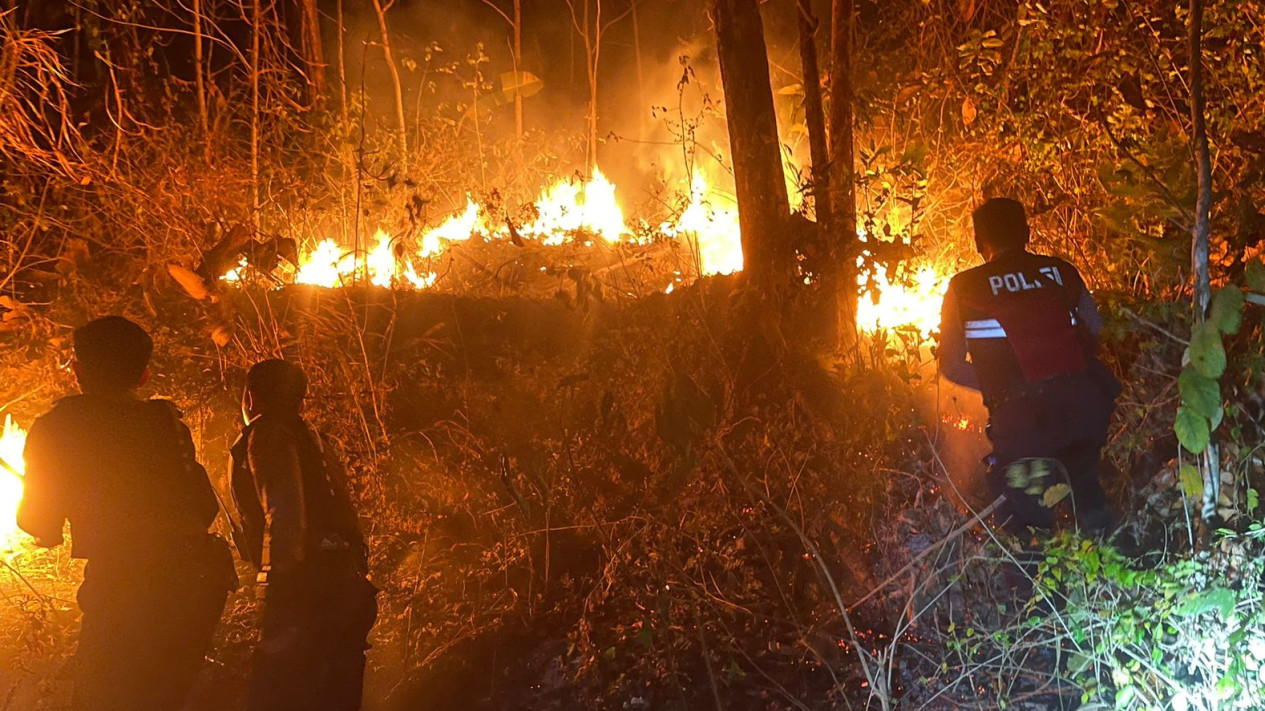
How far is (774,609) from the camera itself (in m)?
4.44

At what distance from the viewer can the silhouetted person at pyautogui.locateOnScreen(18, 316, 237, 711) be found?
10.2 feet

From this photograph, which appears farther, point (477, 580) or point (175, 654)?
point (477, 580)

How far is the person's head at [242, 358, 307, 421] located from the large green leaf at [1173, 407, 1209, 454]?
141 inches

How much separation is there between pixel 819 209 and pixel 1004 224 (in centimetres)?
228

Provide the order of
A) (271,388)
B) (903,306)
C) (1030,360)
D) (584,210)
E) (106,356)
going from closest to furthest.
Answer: (106,356)
(271,388)
(1030,360)
(903,306)
(584,210)

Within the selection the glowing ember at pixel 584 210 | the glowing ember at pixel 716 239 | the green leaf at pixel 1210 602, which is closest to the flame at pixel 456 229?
the glowing ember at pixel 584 210

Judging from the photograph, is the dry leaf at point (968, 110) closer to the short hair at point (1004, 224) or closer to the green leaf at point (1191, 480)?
the short hair at point (1004, 224)

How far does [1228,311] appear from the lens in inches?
113

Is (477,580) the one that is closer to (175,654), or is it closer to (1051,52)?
(175,654)

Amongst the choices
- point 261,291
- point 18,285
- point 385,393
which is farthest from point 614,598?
point 18,285

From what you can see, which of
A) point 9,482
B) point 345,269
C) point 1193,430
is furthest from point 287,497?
point 345,269

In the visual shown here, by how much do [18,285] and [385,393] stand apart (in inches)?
184

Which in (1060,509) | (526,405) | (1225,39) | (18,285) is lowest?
(1060,509)

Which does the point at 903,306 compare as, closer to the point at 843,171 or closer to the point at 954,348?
the point at 843,171
